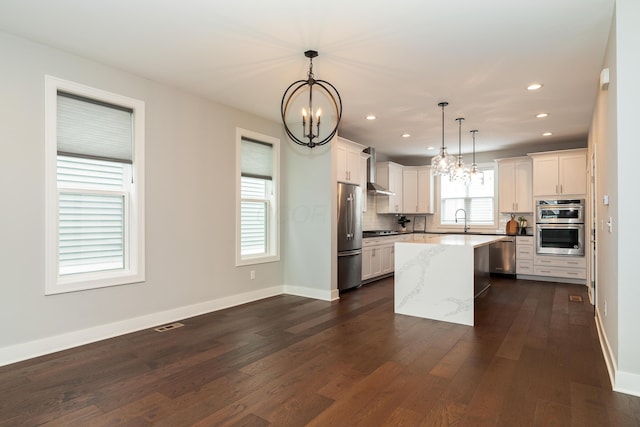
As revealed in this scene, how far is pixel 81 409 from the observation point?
231 centimetres

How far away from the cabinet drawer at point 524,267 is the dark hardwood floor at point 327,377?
9.54 ft

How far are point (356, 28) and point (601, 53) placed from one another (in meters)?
2.19

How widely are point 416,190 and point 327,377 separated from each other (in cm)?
644

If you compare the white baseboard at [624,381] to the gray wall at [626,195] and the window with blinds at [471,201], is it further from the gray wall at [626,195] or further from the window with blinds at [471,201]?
the window with blinds at [471,201]

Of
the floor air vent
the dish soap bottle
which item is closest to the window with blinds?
the dish soap bottle

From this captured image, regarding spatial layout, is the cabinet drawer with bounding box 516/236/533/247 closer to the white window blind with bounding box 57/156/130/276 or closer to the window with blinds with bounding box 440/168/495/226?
the window with blinds with bounding box 440/168/495/226

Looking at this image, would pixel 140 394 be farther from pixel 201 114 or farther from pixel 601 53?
pixel 601 53

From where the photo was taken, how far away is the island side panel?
419 cm

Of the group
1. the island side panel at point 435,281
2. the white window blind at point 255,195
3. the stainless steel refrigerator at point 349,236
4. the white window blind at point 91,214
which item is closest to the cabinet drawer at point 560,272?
the stainless steel refrigerator at point 349,236

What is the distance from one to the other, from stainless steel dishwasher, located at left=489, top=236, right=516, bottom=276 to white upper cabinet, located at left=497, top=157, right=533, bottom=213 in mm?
694

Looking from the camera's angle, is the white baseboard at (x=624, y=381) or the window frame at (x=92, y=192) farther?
the window frame at (x=92, y=192)

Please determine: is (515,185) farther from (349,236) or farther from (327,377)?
(327,377)

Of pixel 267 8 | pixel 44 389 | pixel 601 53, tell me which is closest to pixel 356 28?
pixel 267 8

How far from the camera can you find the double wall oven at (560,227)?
258 inches
